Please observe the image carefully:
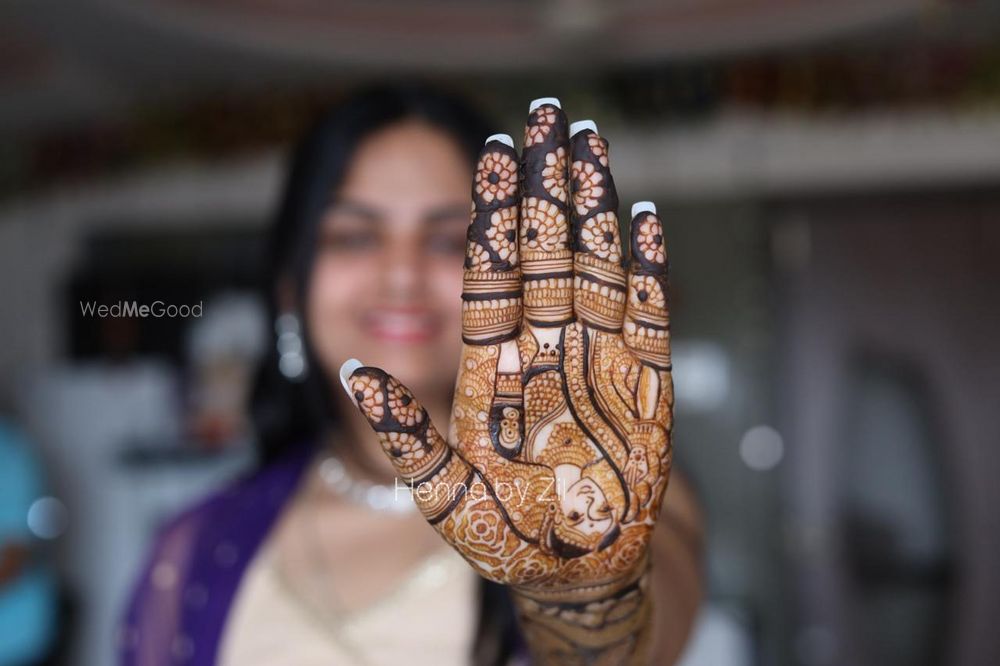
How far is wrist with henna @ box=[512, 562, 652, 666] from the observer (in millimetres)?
492

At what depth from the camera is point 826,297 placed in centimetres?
252

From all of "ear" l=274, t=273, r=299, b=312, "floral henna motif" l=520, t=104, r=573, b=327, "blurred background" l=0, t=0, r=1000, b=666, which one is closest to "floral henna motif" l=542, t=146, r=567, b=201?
"floral henna motif" l=520, t=104, r=573, b=327

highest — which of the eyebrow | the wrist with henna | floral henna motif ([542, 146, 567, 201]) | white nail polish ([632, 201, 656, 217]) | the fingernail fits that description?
the eyebrow

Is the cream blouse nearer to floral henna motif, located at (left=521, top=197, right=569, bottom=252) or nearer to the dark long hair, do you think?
the dark long hair

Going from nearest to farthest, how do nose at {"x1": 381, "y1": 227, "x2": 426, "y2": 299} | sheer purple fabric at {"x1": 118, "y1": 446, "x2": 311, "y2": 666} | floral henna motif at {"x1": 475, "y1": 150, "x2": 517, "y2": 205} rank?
floral henna motif at {"x1": 475, "y1": 150, "x2": 517, "y2": 205} < nose at {"x1": 381, "y1": 227, "x2": 426, "y2": 299} < sheer purple fabric at {"x1": 118, "y1": 446, "x2": 311, "y2": 666}

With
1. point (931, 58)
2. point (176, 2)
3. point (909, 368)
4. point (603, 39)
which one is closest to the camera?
point (176, 2)

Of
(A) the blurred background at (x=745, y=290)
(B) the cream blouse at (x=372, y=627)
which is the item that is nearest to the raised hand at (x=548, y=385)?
(B) the cream blouse at (x=372, y=627)

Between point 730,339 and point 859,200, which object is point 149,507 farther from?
point 859,200

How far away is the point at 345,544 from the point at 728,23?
187 cm

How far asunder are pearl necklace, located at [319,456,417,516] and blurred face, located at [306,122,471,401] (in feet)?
0.53

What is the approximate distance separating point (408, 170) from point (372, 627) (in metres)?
0.43

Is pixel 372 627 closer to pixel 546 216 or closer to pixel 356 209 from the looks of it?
pixel 356 209

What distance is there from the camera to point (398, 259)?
728 mm

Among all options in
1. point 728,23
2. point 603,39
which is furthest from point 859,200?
point 603,39
